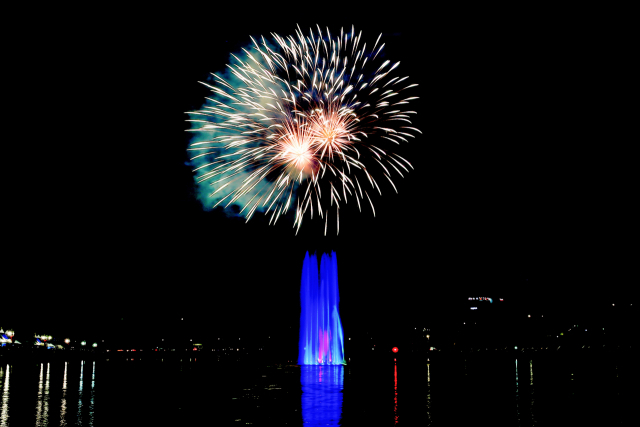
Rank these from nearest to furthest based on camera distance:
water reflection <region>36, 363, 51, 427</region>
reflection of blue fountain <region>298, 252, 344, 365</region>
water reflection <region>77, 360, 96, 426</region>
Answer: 1. water reflection <region>36, 363, 51, 427</region>
2. water reflection <region>77, 360, 96, 426</region>
3. reflection of blue fountain <region>298, 252, 344, 365</region>

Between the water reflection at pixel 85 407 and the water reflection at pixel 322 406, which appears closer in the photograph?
the water reflection at pixel 322 406

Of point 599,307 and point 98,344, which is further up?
point 599,307

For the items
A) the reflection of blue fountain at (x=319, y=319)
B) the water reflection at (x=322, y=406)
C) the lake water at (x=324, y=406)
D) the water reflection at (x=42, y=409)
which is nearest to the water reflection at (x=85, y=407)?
the lake water at (x=324, y=406)

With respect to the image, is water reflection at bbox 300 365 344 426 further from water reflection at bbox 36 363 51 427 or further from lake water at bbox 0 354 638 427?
water reflection at bbox 36 363 51 427

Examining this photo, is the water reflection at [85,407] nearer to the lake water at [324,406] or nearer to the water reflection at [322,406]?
the lake water at [324,406]

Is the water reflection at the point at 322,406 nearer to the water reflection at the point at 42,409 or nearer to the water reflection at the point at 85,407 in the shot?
the water reflection at the point at 85,407

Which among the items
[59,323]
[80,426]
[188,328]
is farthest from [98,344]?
[80,426]

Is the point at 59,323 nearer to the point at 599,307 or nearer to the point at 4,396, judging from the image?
the point at 4,396

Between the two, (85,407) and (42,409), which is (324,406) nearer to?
(85,407)

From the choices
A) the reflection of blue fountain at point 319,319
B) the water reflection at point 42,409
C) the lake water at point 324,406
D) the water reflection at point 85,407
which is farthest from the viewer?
the reflection of blue fountain at point 319,319

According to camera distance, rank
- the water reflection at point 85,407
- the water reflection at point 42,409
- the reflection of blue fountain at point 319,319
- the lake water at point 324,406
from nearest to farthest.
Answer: the water reflection at point 42,409, the lake water at point 324,406, the water reflection at point 85,407, the reflection of blue fountain at point 319,319

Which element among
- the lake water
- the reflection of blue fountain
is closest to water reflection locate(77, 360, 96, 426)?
the lake water
